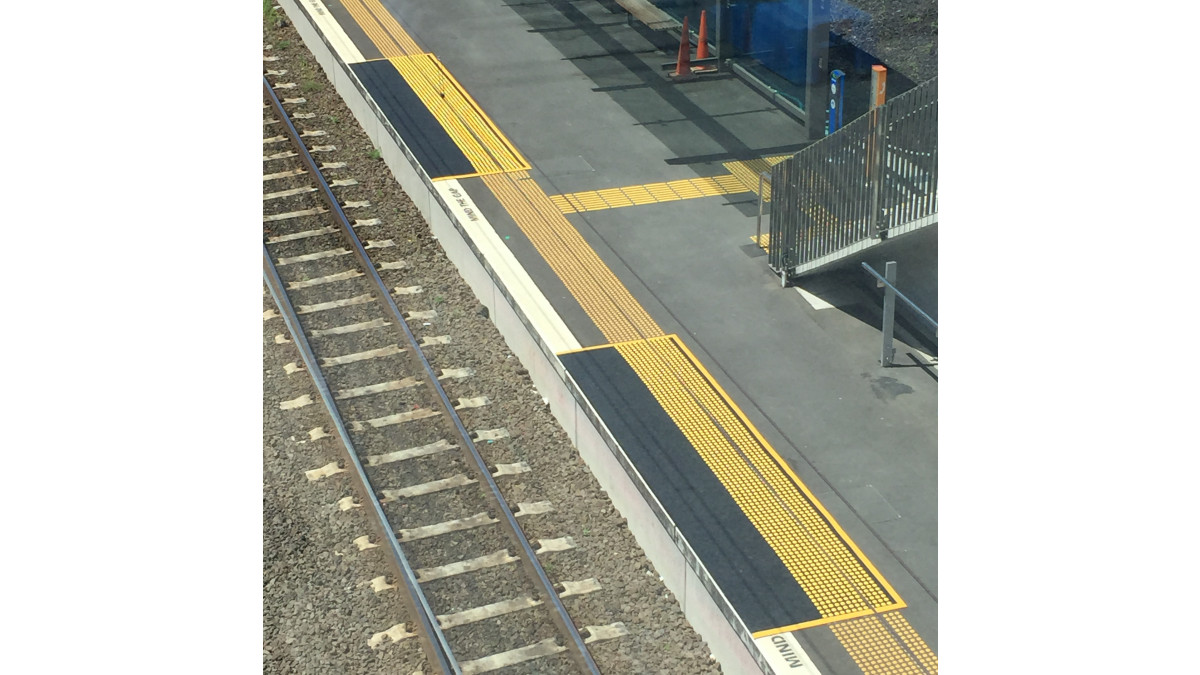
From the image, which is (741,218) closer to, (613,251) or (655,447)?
(613,251)

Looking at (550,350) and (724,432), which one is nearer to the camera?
(724,432)

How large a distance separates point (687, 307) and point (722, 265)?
3.11 ft

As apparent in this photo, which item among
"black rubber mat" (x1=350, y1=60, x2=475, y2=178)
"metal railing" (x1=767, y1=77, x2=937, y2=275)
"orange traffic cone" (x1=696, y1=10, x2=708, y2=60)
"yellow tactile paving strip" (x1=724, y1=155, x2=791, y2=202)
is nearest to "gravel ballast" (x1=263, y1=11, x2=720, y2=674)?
"black rubber mat" (x1=350, y1=60, x2=475, y2=178)

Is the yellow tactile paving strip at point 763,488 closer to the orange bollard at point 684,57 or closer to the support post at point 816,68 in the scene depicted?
the support post at point 816,68

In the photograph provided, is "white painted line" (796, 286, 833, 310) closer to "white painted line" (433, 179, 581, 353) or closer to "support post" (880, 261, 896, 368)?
"support post" (880, 261, 896, 368)

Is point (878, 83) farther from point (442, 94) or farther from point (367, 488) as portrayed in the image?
point (367, 488)

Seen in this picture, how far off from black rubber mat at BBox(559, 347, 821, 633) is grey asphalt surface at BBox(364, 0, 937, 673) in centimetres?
39

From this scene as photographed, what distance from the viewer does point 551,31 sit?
63.0 feet

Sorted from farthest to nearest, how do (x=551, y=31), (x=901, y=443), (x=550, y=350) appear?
(x=551, y=31), (x=550, y=350), (x=901, y=443)

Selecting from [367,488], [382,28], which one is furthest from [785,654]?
[382,28]

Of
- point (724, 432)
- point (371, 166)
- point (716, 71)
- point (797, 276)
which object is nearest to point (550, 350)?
point (724, 432)

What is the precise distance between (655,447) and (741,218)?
445 cm

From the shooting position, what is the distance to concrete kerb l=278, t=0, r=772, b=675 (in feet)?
28.0

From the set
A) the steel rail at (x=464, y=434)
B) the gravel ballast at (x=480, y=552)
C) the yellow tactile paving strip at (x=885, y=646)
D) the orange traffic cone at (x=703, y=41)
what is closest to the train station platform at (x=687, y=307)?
the yellow tactile paving strip at (x=885, y=646)
